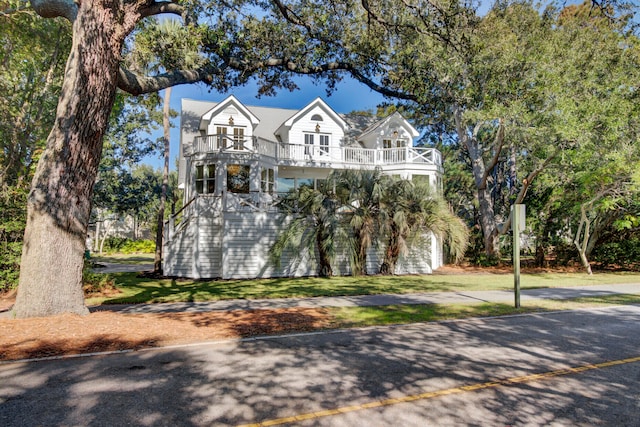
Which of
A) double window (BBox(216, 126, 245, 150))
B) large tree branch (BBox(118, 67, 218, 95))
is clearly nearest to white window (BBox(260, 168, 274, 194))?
double window (BBox(216, 126, 245, 150))

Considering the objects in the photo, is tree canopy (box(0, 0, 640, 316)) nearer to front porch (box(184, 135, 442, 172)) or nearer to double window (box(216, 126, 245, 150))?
front porch (box(184, 135, 442, 172))

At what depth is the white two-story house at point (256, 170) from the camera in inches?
674

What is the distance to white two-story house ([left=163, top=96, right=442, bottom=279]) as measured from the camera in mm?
17109

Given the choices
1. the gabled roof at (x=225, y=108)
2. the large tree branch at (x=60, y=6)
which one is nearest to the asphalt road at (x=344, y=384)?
the large tree branch at (x=60, y=6)

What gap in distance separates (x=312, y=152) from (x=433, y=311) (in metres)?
17.3

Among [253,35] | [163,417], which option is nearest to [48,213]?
[163,417]

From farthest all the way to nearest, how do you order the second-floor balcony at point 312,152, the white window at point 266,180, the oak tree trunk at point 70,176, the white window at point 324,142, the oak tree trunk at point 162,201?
the white window at point 324,142 → the white window at point 266,180 → the second-floor balcony at point 312,152 → the oak tree trunk at point 162,201 → the oak tree trunk at point 70,176

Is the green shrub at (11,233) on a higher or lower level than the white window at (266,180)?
lower

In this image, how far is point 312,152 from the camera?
24.8 meters

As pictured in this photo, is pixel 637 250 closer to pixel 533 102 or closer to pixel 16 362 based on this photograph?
pixel 533 102

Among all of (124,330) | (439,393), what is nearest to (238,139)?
(124,330)

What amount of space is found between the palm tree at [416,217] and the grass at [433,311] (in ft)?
22.0

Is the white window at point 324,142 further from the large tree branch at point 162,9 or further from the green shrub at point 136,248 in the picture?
the green shrub at point 136,248

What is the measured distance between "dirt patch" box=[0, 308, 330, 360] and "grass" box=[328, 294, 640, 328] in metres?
0.65
